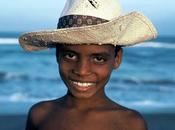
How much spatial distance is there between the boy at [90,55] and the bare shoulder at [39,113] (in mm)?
20

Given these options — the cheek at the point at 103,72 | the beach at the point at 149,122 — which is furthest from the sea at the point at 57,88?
the cheek at the point at 103,72

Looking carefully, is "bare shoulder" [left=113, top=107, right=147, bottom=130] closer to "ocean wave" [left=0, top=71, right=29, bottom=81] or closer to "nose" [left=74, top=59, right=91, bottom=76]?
"nose" [left=74, top=59, right=91, bottom=76]

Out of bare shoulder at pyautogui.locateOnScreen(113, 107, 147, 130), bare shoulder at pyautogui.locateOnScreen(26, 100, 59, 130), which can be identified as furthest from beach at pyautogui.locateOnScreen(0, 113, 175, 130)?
bare shoulder at pyautogui.locateOnScreen(113, 107, 147, 130)

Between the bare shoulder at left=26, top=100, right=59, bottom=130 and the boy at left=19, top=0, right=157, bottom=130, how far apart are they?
0.02 m

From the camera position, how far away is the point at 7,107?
8453mm

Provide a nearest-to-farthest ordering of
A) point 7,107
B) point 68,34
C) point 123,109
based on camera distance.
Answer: point 68,34, point 123,109, point 7,107

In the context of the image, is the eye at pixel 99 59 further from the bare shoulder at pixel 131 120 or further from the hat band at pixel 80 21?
the bare shoulder at pixel 131 120

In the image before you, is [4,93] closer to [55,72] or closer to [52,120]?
[55,72]

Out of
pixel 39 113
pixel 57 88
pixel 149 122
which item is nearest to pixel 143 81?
pixel 57 88

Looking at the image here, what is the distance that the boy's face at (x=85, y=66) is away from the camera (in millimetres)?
2549

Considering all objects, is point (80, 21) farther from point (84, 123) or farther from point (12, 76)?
point (12, 76)

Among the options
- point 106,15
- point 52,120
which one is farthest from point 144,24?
point 52,120

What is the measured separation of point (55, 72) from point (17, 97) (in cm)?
450

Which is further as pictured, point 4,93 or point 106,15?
point 4,93
